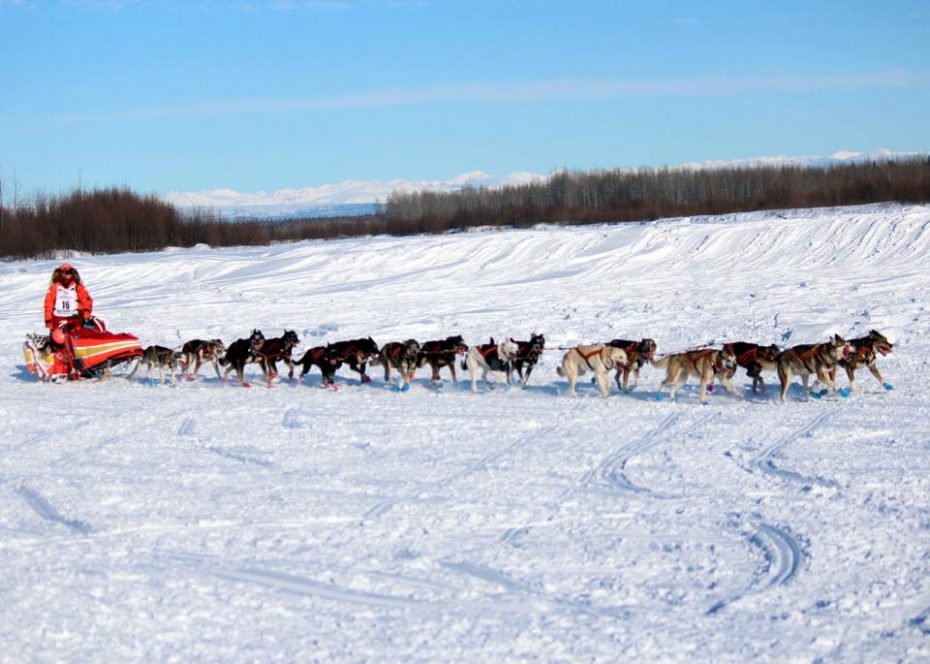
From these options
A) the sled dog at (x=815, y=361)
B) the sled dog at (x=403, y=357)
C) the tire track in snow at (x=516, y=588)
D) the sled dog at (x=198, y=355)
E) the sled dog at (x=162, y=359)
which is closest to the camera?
the tire track in snow at (x=516, y=588)

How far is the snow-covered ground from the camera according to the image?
460 cm

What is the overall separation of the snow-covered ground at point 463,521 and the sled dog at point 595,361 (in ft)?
0.64

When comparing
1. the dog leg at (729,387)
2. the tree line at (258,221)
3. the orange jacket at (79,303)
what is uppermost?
the tree line at (258,221)

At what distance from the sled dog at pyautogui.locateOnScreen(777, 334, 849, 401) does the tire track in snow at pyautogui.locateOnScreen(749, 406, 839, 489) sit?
0.65 m

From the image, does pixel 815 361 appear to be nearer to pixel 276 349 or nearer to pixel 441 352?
pixel 441 352

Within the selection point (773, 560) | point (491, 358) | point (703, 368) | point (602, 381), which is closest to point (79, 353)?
point (491, 358)

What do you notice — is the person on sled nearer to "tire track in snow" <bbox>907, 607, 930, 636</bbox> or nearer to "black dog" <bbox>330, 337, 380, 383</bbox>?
"black dog" <bbox>330, 337, 380, 383</bbox>

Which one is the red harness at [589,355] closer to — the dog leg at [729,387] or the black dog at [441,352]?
the dog leg at [729,387]

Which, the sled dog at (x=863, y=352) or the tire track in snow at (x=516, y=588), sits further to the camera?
the sled dog at (x=863, y=352)

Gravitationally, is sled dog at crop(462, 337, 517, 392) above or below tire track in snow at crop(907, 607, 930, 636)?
above

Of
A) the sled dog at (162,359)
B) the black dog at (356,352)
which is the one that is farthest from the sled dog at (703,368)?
the sled dog at (162,359)

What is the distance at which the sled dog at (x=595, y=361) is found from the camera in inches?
411

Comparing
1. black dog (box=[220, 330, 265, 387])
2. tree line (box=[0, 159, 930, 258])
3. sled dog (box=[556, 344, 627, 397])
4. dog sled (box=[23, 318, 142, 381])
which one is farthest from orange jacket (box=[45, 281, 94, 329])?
tree line (box=[0, 159, 930, 258])

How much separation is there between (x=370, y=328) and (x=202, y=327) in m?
2.89
